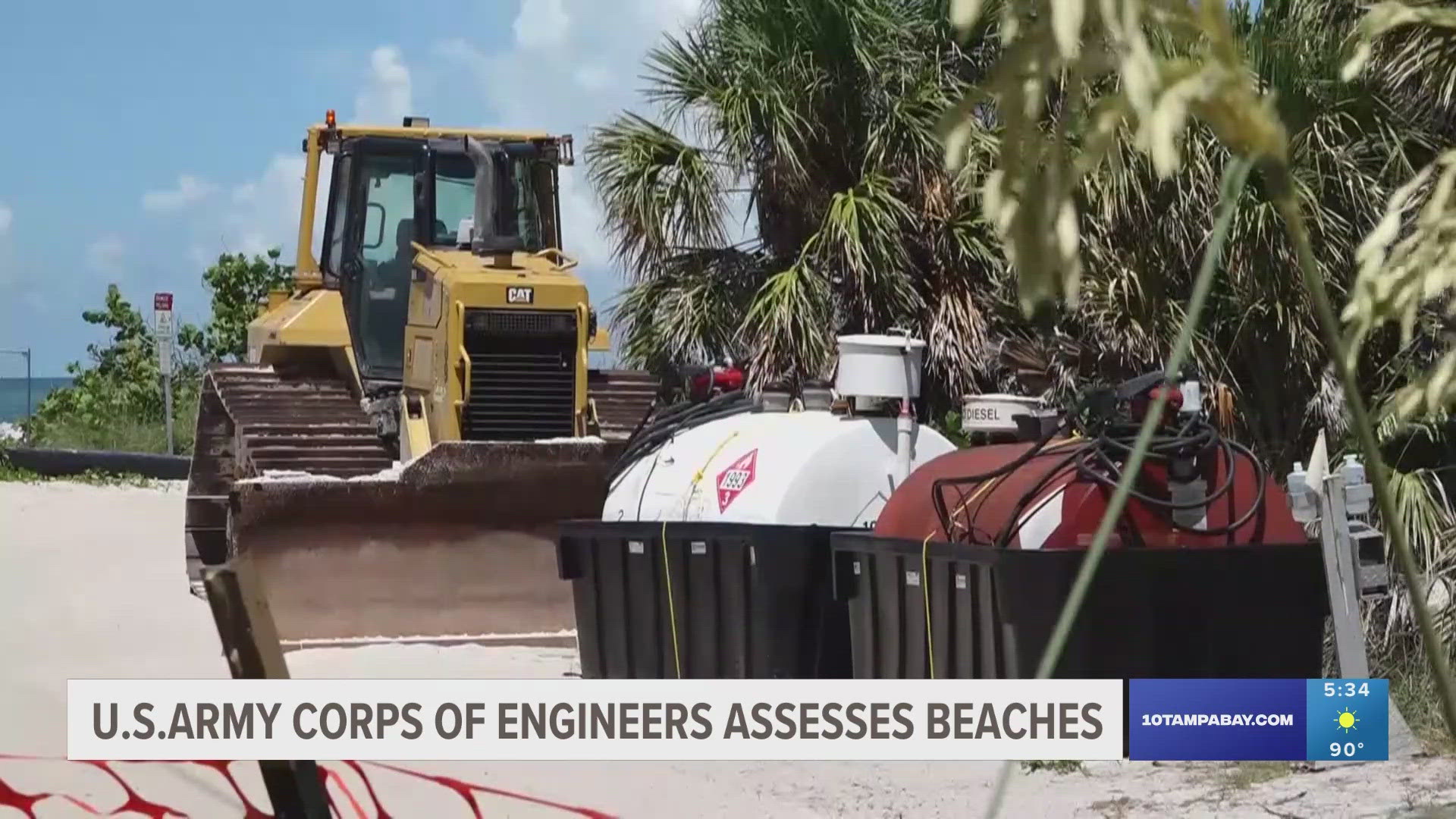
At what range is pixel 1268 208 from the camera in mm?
9648

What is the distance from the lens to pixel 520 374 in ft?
38.8

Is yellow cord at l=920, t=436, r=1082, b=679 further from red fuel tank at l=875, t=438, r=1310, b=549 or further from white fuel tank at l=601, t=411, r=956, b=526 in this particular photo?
white fuel tank at l=601, t=411, r=956, b=526

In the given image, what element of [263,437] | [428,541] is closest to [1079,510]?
[428,541]

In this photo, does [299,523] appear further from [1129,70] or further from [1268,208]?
[1129,70]

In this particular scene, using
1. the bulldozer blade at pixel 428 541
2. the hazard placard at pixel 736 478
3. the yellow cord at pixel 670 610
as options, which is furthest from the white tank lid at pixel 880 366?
the bulldozer blade at pixel 428 541

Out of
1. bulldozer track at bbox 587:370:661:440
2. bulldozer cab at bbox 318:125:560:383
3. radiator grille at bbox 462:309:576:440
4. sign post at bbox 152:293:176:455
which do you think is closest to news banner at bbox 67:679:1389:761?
radiator grille at bbox 462:309:576:440

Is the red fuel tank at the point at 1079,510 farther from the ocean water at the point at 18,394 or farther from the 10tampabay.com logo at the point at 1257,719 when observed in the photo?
the ocean water at the point at 18,394

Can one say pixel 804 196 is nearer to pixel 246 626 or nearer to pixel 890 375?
pixel 890 375

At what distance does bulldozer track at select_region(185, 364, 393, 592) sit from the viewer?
11.7m

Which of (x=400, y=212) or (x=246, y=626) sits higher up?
(x=400, y=212)

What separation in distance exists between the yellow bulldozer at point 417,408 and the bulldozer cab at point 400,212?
0.05 ft

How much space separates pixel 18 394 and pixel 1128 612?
3319cm

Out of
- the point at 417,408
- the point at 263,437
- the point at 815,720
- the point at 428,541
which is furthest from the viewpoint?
the point at 417,408

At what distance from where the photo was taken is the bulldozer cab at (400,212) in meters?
12.4
